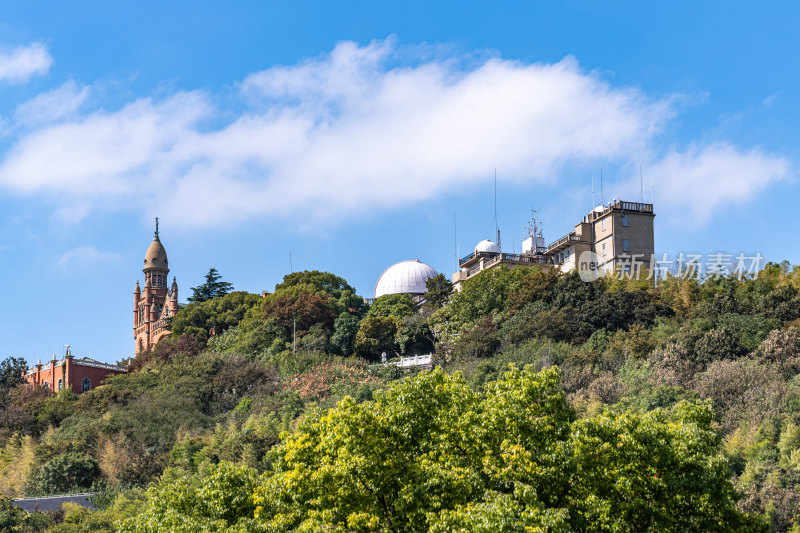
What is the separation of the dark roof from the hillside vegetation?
4.00ft

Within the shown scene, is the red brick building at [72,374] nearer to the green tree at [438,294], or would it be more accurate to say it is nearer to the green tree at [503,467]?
the green tree at [438,294]

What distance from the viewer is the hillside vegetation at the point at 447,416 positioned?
21.5m

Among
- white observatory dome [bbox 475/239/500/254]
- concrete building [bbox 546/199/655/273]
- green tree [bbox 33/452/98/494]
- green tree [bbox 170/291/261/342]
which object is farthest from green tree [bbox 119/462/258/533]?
white observatory dome [bbox 475/239/500/254]

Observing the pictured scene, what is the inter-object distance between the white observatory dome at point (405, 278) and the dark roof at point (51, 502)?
41.0m

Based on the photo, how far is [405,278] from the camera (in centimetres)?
8044

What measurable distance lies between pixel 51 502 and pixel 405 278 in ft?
144

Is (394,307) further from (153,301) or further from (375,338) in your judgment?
(153,301)

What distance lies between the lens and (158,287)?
79.0 m

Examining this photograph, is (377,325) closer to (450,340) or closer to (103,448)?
(450,340)

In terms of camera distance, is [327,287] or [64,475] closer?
[64,475]

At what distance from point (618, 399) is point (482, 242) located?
34.0 m

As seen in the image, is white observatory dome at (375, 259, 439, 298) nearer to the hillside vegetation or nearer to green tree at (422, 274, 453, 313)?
the hillside vegetation

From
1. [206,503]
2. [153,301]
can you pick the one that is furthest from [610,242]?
[206,503]

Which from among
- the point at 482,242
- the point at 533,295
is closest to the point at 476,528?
the point at 533,295
